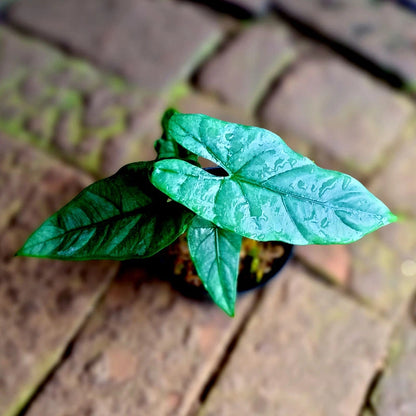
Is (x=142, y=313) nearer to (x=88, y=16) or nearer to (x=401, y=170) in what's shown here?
(x=401, y=170)

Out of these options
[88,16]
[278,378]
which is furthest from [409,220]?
[88,16]

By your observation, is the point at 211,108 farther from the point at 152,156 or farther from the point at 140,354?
the point at 140,354

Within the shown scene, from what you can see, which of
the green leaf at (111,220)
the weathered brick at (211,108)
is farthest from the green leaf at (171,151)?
the weathered brick at (211,108)

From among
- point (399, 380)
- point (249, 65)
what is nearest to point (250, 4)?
point (249, 65)

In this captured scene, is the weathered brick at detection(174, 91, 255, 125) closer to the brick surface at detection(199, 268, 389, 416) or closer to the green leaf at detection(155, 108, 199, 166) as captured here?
the brick surface at detection(199, 268, 389, 416)

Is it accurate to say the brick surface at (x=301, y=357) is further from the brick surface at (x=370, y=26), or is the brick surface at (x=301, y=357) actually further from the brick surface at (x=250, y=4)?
the brick surface at (x=250, y=4)

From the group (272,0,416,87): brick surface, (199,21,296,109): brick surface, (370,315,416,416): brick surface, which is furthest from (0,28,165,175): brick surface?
(370,315,416,416): brick surface
